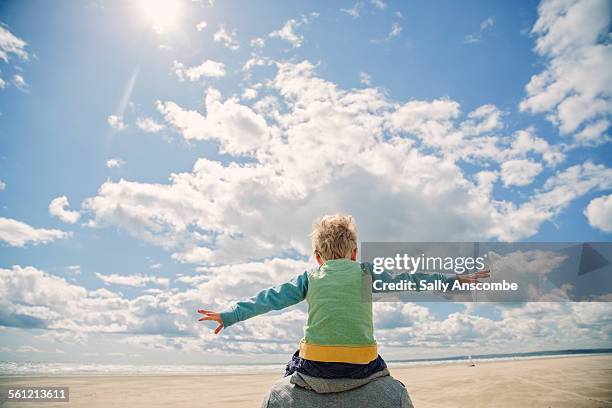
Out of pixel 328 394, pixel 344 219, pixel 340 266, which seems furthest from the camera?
pixel 344 219

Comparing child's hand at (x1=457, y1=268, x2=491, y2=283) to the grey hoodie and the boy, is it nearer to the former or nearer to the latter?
the boy

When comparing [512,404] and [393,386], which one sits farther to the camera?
[512,404]

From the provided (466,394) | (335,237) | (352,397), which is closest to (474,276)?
(335,237)

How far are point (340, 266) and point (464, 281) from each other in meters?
1.06

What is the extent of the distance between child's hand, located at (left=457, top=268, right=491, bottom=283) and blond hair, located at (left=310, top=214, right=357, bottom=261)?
871mm

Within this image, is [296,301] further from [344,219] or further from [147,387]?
[147,387]

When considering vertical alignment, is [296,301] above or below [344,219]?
below

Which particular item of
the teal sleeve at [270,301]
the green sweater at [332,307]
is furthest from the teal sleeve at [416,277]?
the teal sleeve at [270,301]

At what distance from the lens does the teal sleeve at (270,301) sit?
306 centimetres

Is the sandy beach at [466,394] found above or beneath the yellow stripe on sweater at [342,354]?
beneath

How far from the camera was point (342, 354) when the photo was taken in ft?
8.59

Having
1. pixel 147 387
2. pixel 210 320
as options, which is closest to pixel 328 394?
pixel 210 320

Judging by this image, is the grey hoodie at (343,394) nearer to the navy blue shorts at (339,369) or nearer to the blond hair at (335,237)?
the navy blue shorts at (339,369)

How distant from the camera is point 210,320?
3.13 metres
